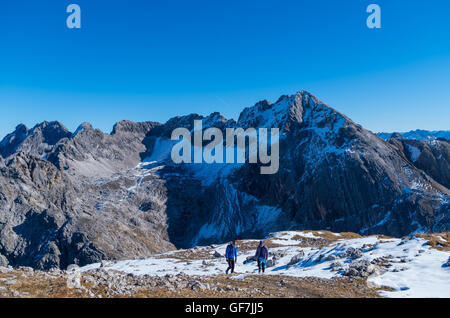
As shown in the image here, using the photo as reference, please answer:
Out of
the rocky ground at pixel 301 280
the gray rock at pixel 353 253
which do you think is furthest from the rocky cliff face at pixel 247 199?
the rocky ground at pixel 301 280

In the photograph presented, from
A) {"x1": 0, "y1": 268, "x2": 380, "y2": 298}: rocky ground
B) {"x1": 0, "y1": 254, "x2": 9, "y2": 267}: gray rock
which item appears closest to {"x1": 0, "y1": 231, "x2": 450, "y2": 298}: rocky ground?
{"x1": 0, "y1": 268, "x2": 380, "y2": 298}: rocky ground

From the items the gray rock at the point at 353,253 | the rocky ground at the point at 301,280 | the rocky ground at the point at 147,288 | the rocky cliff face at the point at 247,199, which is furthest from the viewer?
the rocky cliff face at the point at 247,199

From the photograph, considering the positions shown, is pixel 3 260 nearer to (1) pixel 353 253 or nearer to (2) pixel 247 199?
(2) pixel 247 199

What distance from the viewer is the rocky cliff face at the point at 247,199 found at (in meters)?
115

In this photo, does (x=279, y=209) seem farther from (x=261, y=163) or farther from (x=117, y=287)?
(x=117, y=287)

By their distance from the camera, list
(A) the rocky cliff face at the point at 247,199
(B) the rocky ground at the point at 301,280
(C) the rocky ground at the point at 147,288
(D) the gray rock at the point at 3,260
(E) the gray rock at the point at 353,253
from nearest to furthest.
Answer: (C) the rocky ground at the point at 147,288, (B) the rocky ground at the point at 301,280, (E) the gray rock at the point at 353,253, (D) the gray rock at the point at 3,260, (A) the rocky cliff face at the point at 247,199

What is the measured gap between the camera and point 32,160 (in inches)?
5586

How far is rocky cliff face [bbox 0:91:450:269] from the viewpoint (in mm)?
114750

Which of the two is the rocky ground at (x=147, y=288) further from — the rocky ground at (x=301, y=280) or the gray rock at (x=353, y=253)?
the gray rock at (x=353, y=253)

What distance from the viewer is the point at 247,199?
162 m

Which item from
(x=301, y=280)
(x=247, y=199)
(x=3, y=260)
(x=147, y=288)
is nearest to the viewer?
(x=147, y=288)

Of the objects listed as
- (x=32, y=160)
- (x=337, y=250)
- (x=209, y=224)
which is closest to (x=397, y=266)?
(x=337, y=250)

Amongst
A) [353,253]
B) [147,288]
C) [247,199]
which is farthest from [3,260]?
[353,253]
